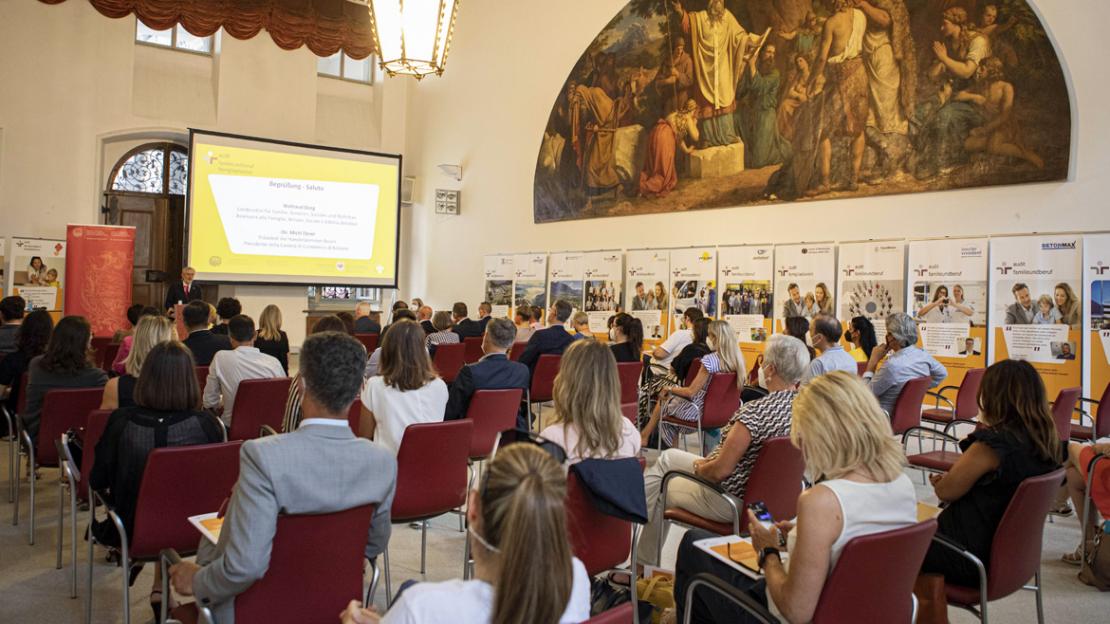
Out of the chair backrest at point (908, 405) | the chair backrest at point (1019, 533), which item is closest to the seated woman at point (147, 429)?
the chair backrest at point (1019, 533)

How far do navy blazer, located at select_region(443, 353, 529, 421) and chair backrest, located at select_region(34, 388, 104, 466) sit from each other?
1.95 metres

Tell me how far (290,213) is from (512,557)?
1352 cm

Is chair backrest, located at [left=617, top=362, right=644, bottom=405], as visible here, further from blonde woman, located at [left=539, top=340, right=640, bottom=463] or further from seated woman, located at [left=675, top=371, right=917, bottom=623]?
seated woman, located at [left=675, top=371, right=917, bottom=623]

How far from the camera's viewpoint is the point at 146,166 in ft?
46.7

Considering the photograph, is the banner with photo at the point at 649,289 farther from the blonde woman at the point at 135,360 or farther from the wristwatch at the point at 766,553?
the wristwatch at the point at 766,553

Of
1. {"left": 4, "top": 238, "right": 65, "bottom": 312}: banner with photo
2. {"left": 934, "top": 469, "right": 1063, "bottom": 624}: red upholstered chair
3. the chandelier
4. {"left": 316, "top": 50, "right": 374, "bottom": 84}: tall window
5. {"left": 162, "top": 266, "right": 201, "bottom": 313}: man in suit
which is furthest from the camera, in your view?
{"left": 316, "top": 50, "right": 374, "bottom": 84}: tall window

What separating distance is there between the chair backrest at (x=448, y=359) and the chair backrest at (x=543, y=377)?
94 centimetres

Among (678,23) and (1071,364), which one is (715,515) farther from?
(678,23)

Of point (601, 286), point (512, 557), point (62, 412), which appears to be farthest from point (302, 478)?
point (601, 286)

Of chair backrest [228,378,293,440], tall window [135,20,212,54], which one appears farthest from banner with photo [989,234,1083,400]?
tall window [135,20,212,54]

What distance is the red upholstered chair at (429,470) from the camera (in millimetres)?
3494

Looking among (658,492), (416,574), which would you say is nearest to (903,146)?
(658,492)

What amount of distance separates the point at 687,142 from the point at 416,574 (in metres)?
7.93

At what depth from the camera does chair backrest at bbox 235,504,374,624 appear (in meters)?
2.12
